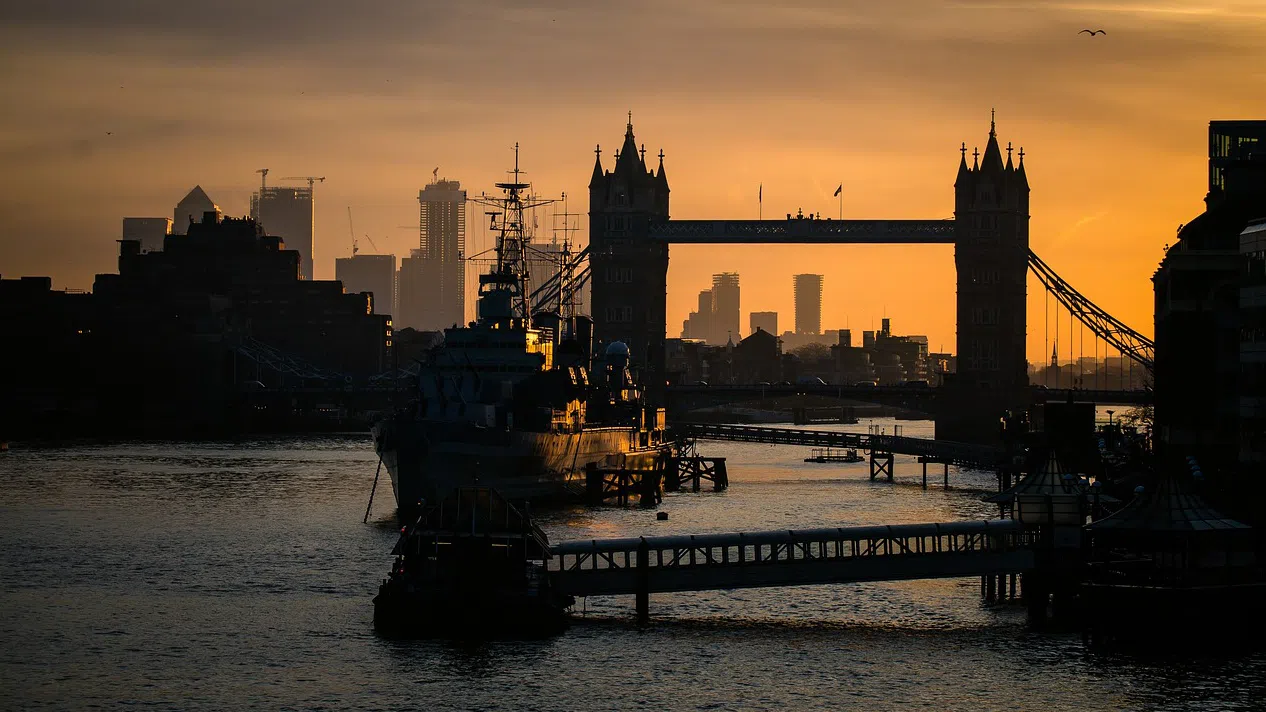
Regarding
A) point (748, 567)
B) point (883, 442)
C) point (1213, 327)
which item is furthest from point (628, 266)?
point (748, 567)

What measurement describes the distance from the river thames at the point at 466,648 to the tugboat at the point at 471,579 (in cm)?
83

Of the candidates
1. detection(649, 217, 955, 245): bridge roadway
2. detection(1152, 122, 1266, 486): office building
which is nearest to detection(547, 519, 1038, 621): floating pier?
detection(1152, 122, 1266, 486): office building

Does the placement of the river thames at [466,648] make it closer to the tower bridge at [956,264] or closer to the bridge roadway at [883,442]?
the bridge roadway at [883,442]

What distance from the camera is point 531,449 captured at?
9919 centimetres

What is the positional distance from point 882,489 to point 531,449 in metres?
29.0

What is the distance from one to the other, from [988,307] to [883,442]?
48.5 metres

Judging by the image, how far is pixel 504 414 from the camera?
98.6 m

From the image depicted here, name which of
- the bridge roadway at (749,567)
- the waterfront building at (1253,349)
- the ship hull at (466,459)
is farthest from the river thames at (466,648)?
the waterfront building at (1253,349)

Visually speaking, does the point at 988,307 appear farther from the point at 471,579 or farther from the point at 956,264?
the point at 471,579

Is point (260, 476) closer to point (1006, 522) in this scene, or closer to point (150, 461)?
point (150, 461)

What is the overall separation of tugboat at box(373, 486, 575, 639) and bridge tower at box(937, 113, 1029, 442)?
128m

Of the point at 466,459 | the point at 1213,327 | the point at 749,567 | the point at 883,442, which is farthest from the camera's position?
the point at 883,442

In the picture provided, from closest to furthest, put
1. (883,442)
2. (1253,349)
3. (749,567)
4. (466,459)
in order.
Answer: (749,567), (1253,349), (466,459), (883,442)

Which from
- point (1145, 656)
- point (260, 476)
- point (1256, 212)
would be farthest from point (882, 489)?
point (1145, 656)
